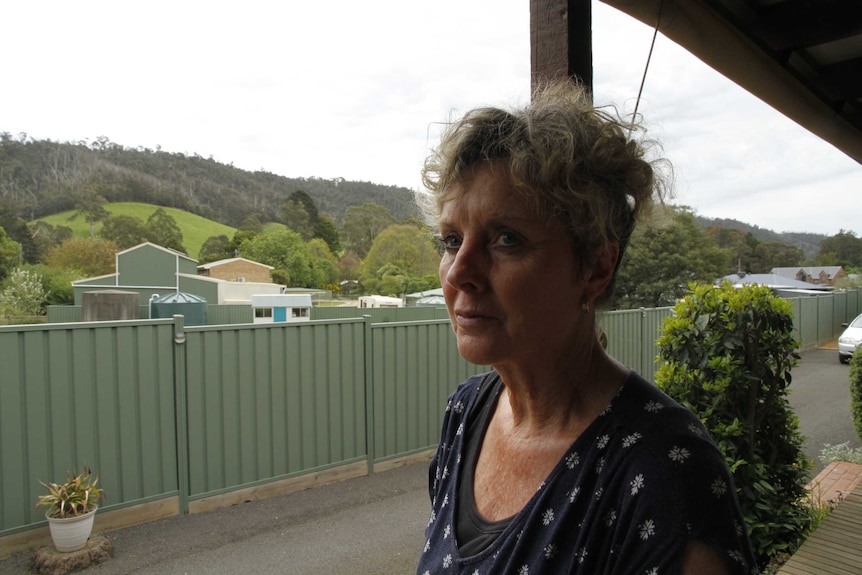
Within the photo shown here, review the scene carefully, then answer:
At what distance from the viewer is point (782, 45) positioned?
8.05 feet

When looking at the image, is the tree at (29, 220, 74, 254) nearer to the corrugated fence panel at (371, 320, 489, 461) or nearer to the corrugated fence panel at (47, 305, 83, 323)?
the corrugated fence panel at (47, 305, 83, 323)

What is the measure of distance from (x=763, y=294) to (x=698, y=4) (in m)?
2.02

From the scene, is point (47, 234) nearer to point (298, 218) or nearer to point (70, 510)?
point (298, 218)

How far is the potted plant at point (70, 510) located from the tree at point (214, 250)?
6206cm

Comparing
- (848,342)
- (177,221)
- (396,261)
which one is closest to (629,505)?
(848,342)

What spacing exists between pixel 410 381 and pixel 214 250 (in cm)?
6409

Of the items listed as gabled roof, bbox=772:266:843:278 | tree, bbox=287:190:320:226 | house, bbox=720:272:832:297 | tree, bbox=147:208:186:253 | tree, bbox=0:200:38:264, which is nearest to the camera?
house, bbox=720:272:832:297

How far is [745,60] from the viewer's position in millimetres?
2326

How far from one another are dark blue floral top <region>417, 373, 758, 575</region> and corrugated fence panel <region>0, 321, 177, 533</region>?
4.29 meters

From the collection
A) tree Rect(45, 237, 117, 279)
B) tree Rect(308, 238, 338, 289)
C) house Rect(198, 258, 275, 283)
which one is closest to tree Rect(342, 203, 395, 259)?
tree Rect(308, 238, 338, 289)

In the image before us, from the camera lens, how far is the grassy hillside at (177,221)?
6085 cm

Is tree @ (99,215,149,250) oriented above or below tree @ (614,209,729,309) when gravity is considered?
above

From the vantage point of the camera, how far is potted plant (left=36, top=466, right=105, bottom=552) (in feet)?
12.7

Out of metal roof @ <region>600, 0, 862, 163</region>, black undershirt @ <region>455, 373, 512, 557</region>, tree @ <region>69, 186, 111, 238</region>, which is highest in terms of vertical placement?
tree @ <region>69, 186, 111, 238</region>
